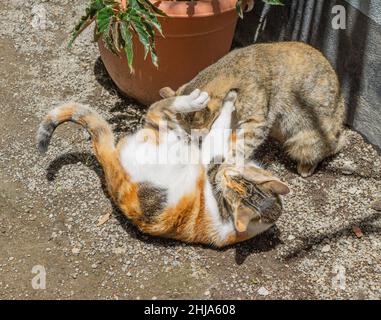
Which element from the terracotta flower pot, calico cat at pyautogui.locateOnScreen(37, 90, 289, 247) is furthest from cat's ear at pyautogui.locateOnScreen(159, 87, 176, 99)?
the terracotta flower pot

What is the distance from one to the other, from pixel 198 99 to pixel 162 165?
0.47 metres

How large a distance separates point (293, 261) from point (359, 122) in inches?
52.7

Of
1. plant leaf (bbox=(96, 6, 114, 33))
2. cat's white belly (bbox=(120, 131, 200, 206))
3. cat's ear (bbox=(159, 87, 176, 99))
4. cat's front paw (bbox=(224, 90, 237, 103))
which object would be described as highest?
plant leaf (bbox=(96, 6, 114, 33))

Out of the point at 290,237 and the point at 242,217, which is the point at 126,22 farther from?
the point at 290,237

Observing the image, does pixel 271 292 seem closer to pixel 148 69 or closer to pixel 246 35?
pixel 148 69

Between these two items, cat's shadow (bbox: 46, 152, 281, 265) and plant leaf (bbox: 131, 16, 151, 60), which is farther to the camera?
cat's shadow (bbox: 46, 152, 281, 265)

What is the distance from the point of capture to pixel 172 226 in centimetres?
320

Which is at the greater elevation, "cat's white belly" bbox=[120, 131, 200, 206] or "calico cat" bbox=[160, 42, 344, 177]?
"calico cat" bbox=[160, 42, 344, 177]

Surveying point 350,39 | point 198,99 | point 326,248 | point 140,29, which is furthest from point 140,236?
point 350,39

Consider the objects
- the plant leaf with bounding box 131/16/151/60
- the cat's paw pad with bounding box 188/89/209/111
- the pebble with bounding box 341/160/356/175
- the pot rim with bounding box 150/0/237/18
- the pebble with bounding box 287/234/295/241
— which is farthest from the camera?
the pebble with bounding box 341/160/356/175

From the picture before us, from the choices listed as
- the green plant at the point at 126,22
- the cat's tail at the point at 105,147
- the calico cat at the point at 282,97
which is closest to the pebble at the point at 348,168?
the calico cat at the point at 282,97

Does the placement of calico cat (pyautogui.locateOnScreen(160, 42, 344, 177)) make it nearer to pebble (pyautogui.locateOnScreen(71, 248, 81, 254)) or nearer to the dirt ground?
the dirt ground

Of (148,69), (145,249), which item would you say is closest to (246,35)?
(148,69)

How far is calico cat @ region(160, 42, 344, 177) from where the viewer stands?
343 centimetres
